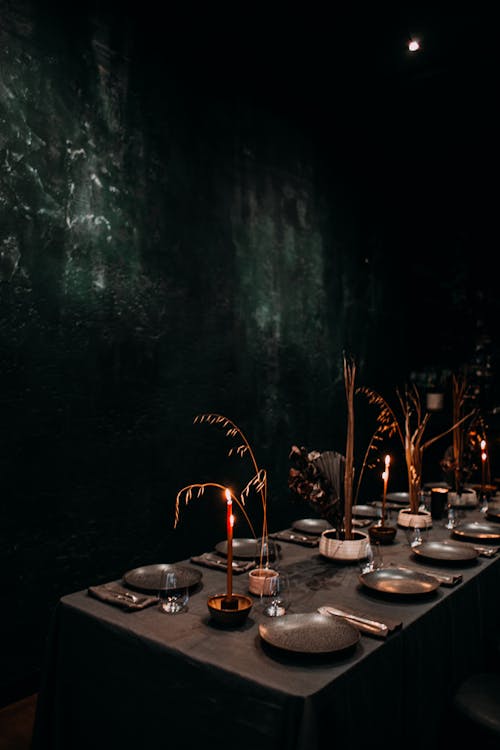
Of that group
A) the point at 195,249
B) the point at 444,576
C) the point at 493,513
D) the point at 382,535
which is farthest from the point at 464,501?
the point at 195,249

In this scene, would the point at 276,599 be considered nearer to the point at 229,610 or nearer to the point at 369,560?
the point at 229,610

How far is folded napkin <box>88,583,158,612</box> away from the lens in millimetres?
1517

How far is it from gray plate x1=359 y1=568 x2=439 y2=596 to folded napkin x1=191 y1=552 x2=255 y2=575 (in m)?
0.40

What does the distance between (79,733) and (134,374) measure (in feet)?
6.35

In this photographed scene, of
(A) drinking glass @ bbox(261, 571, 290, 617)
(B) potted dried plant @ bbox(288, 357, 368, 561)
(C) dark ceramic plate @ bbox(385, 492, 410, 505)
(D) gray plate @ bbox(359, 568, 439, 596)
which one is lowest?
(A) drinking glass @ bbox(261, 571, 290, 617)

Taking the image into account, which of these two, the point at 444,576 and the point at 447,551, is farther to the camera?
the point at 447,551

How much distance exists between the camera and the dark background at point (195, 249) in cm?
264

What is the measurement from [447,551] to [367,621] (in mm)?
770

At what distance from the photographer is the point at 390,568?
6.02 feet

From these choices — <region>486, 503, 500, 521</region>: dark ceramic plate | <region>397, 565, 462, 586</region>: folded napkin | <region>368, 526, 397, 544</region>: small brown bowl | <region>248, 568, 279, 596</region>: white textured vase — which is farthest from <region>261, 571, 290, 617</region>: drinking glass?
<region>486, 503, 500, 521</region>: dark ceramic plate

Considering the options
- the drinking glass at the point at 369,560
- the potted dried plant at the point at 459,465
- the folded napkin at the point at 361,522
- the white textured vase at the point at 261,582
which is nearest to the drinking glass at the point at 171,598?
the white textured vase at the point at 261,582

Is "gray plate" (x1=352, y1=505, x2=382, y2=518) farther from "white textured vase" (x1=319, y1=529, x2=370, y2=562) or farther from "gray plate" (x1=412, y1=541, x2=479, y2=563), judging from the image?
"white textured vase" (x1=319, y1=529, x2=370, y2=562)

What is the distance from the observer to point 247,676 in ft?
3.78

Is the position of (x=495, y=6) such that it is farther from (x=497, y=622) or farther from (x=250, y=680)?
(x=250, y=680)
